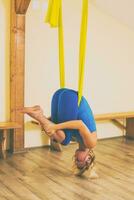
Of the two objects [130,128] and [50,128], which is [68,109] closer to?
[50,128]

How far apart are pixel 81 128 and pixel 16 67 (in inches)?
65.1

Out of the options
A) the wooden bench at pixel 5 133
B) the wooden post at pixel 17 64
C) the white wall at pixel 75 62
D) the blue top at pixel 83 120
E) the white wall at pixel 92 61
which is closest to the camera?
the blue top at pixel 83 120

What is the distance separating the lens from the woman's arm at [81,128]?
333cm

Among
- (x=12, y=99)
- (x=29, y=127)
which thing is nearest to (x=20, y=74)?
(x=12, y=99)

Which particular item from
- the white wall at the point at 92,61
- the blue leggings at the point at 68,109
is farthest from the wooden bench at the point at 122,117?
the blue leggings at the point at 68,109

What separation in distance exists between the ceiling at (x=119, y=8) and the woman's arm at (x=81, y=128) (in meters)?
2.40

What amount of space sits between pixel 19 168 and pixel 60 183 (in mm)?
696

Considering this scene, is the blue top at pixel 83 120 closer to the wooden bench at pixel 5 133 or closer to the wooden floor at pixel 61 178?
the wooden floor at pixel 61 178

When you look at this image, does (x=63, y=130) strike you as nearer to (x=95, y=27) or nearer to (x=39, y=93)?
(x=39, y=93)

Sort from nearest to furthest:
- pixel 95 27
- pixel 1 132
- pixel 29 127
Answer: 1. pixel 1 132
2. pixel 29 127
3. pixel 95 27

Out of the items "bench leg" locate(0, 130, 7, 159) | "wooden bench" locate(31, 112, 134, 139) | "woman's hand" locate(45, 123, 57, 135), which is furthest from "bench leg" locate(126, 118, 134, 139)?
"woman's hand" locate(45, 123, 57, 135)

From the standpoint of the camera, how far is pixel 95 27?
552 centimetres

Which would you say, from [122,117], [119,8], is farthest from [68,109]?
[119,8]

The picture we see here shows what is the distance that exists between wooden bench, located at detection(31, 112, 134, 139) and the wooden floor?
608 millimetres
